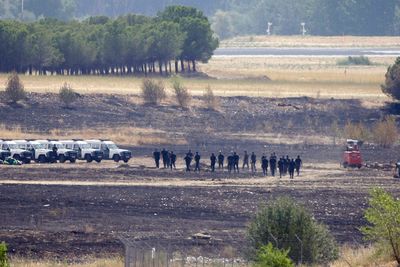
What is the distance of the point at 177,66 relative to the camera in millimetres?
116375

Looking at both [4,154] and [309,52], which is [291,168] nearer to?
[4,154]

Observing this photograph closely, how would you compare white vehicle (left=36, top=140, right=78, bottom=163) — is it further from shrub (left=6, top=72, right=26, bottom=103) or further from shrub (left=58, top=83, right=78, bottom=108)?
shrub (left=6, top=72, right=26, bottom=103)

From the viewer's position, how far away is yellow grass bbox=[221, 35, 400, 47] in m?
178

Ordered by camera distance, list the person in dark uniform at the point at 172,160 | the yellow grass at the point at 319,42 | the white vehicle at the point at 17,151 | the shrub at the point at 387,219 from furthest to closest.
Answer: the yellow grass at the point at 319,42
the white vehicle at the point at 17,151
the person in dark uniform at the point at 172,160
the shrub at the point at 387,219

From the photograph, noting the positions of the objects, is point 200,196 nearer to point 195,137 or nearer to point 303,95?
point 195,137

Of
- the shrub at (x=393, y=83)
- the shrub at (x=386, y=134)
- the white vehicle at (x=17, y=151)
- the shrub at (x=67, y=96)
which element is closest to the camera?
the white vehicle at (x=17, y=151)

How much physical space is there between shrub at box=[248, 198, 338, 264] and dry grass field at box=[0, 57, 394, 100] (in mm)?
53130

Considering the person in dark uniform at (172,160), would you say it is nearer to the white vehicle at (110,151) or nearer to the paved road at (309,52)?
the white vehicle at (110,151)

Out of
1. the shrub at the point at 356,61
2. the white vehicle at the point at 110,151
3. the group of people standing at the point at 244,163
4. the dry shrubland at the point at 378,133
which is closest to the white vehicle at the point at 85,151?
the white vehicle at the point at 110,151

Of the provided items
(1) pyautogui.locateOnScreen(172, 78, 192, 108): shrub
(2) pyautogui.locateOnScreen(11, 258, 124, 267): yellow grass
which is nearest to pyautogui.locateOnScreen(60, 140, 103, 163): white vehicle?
(1) pyautogui.locateOnScreen(172, 78, 192, 108): shrub

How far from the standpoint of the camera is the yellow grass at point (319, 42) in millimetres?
177875

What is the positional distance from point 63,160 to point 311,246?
110 ft

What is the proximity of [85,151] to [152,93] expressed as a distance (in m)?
19.6

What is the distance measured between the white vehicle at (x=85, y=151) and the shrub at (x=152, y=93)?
60.5ft
